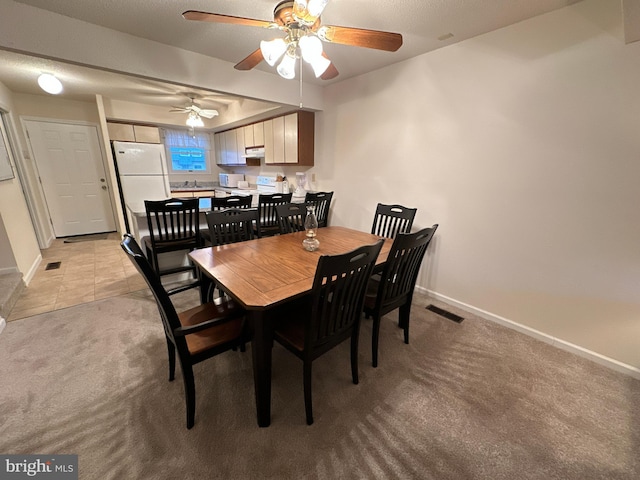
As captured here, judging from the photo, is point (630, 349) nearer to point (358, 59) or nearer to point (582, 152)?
point (582, 152)

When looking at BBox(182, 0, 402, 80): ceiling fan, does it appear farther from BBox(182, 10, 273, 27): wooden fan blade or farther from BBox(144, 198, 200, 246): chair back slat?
BBox(144, 198, 200, 246): chair back slat

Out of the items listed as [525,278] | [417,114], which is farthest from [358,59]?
[525,278]

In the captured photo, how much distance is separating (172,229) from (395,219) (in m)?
2.22

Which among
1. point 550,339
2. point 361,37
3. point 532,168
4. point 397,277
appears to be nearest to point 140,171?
point 361,37

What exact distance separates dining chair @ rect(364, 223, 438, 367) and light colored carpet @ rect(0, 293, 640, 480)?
391 millimetres

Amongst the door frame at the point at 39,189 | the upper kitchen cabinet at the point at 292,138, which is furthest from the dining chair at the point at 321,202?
the door frame at the point at 39,189

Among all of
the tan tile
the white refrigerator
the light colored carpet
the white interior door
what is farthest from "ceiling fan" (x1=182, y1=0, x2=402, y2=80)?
the white interior door

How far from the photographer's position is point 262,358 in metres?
1.26

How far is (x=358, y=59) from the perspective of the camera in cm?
264

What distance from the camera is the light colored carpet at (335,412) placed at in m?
1.21

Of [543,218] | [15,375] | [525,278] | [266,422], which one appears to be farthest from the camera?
[525,278]

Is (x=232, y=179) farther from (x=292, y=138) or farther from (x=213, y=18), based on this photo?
(x=213, y=18)

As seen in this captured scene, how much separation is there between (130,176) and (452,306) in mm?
5167

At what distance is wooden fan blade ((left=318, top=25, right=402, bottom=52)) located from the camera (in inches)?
57.8
